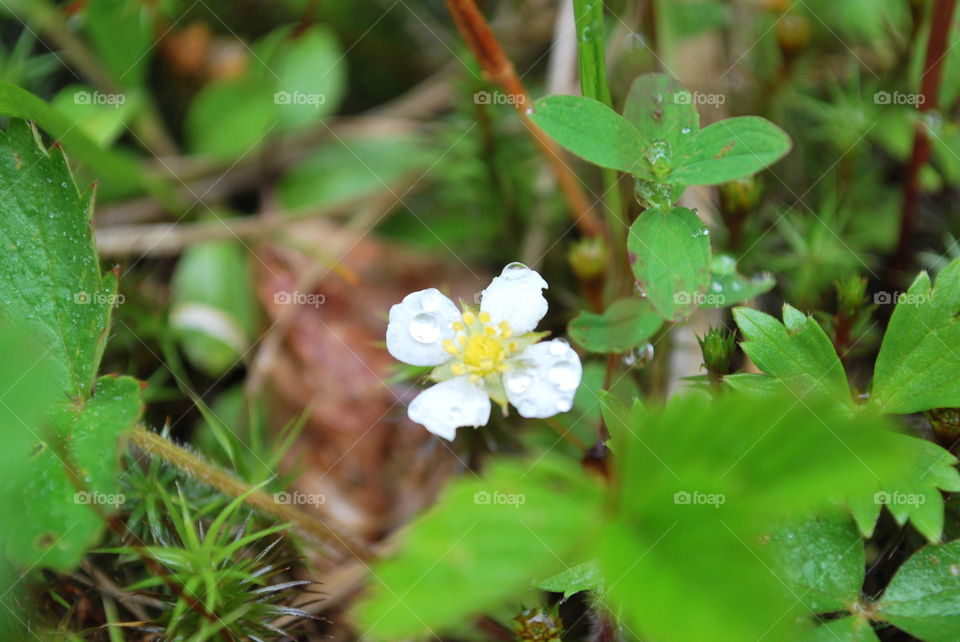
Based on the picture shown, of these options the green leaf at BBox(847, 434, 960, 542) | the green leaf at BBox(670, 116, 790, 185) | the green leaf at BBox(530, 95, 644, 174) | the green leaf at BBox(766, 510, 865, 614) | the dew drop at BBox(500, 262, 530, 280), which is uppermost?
the green leaf at BBox(530, 95, 644, 174)

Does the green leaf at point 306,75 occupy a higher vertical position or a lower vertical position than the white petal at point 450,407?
higher

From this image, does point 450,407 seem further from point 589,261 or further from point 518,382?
point 589,261

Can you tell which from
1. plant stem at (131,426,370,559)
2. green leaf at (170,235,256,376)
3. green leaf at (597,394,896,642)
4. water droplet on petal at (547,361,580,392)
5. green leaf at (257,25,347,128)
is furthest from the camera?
green leaf at (257,25,347,128)

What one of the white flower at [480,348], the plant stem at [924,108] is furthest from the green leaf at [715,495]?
the plant stem at [924,108]

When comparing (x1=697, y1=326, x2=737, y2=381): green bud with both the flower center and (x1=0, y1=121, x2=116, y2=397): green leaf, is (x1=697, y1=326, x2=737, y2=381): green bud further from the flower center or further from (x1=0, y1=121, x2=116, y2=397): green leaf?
(x1=0, y1=121, x2=116, y2=397): green leaf

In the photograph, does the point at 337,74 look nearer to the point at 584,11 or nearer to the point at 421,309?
the point at 584,11

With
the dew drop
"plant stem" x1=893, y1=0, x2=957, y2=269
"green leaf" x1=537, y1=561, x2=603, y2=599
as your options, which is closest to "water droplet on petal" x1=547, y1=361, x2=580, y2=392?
the dew drop

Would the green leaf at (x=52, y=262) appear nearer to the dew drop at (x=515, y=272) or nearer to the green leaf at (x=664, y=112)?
the dew drop at (x=515, y=272)

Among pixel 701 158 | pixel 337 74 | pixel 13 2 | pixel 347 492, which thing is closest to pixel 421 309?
pixel 701 158
